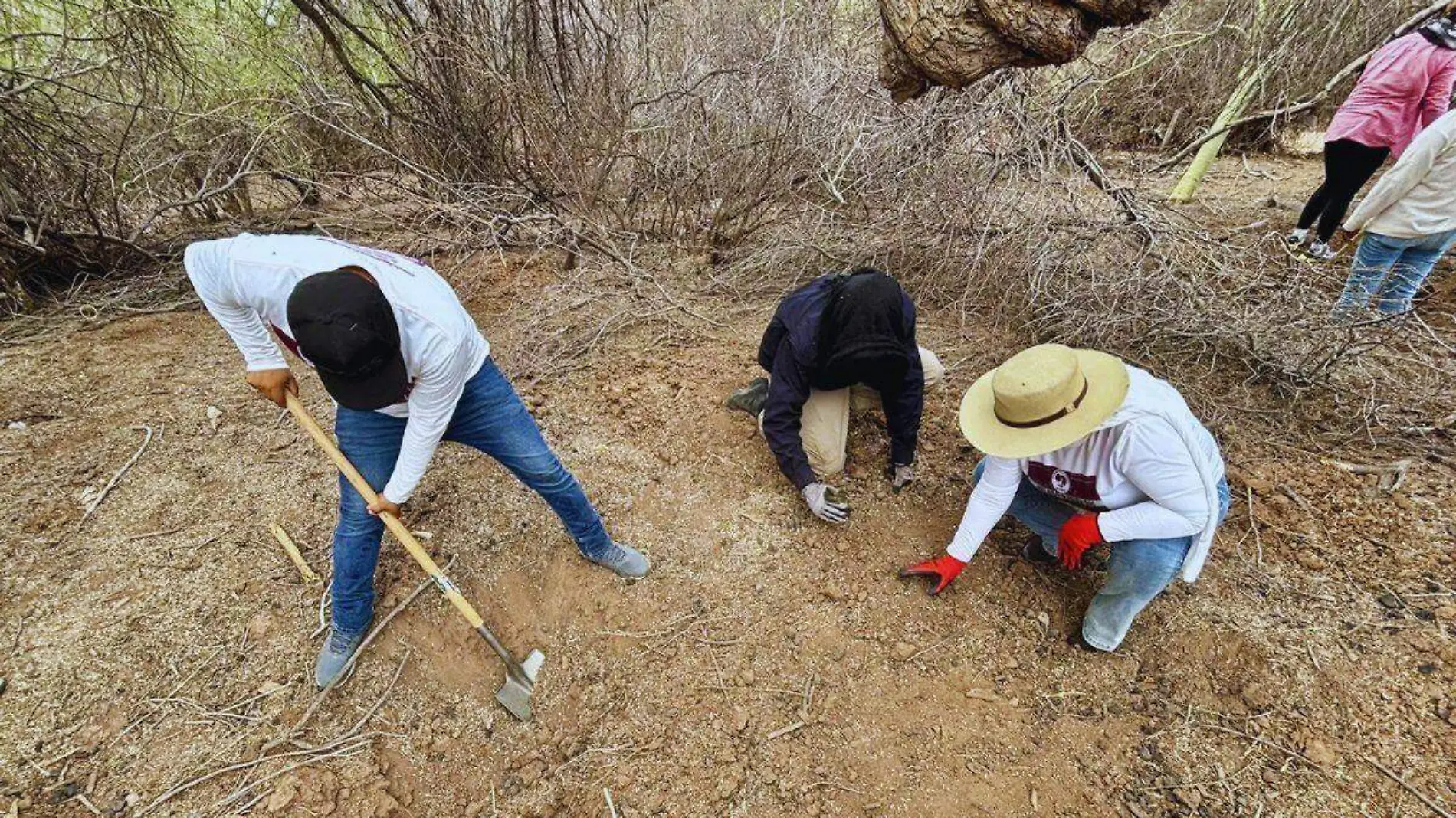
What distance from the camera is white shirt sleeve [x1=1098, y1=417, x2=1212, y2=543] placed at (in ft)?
5.03

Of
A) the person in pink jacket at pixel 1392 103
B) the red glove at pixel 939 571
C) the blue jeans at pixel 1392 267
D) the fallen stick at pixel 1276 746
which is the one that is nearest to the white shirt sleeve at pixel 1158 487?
the red glove at pixel 939 571

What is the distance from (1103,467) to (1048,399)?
15.5 inches

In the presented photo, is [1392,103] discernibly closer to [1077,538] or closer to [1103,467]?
[1103,467]

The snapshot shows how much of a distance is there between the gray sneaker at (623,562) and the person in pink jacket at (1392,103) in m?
3.53

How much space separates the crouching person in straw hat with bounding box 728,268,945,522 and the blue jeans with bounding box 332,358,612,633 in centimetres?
82

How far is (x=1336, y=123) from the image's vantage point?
3.39m

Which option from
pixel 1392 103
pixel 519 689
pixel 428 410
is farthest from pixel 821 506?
pixel 1392 103

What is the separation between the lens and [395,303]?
56.1 inches

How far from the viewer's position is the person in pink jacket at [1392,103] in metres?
2.95

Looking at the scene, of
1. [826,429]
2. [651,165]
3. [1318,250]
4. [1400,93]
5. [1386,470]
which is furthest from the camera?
[651,165]

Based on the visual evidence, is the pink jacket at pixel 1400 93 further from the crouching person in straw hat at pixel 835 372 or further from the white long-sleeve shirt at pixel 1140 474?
the crouching person in straw hat at pixel 835 372

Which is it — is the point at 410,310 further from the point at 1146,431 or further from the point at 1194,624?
the point at 1194,624

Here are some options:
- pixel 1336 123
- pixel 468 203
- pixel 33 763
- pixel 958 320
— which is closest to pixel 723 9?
pixel 468 203

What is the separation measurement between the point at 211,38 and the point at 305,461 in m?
2.81
